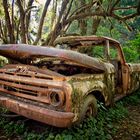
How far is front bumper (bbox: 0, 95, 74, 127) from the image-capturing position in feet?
13.1

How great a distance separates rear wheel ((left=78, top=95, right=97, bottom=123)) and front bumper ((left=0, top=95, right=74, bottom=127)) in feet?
1.43

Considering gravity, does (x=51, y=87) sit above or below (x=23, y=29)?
below

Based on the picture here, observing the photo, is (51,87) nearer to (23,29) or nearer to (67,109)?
(67,109)

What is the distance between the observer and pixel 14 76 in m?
4.77

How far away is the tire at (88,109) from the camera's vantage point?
176 inches

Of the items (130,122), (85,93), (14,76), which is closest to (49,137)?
(85,93)

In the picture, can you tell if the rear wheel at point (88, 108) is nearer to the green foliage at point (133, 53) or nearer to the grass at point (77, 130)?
the grass at point (77, 130)

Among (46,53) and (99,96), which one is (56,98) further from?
(99,96)

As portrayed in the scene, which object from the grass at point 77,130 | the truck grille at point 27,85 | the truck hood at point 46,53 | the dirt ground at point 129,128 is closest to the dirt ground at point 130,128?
the dirt ground at point 129,128

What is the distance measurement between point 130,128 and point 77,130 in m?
1.47

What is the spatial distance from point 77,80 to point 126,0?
637 inches

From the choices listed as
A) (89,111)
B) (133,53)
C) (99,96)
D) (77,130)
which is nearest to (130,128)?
(99,96)

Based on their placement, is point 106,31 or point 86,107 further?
point 106,31

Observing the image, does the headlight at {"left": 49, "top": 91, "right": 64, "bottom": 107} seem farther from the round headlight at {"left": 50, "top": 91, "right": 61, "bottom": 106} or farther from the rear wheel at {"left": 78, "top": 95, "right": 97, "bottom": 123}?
the rear wheel at {"left": 78, "top": 95, "right": 97, "bottom": 123}
